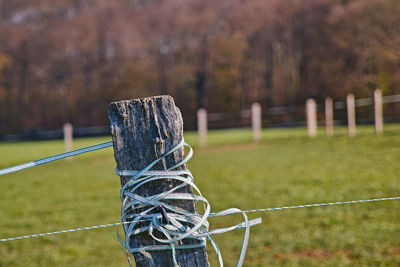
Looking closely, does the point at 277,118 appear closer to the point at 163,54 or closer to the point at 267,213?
the point at 163,54

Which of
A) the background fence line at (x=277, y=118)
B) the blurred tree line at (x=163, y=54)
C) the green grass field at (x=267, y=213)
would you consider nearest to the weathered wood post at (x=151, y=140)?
the green grass field at (x=267, y=213)

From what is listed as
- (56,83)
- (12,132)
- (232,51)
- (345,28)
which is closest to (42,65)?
(56,83)

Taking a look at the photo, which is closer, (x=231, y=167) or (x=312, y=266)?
(x=312, y=266)

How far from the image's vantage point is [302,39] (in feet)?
113

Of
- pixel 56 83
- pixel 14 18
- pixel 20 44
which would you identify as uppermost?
pixel 14 18

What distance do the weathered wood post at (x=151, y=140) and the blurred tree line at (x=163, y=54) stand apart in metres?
30.4

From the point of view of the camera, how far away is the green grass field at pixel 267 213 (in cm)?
394

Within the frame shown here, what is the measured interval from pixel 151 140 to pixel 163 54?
4017cm

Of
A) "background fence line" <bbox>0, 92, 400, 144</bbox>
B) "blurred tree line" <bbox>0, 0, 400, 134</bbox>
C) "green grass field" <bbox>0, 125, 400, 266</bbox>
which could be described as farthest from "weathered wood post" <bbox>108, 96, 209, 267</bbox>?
"blurred tree line" <bbox>0, 0, 400, 134</bbox>

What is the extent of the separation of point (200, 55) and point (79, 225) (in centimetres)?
3424

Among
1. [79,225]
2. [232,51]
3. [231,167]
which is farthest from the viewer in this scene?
[232,51]

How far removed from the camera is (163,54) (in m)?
40.8

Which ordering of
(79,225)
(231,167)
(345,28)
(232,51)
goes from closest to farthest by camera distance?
(79,225), (231,167), (345,28), (232,51)

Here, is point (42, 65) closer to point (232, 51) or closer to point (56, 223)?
point (232, 51)
